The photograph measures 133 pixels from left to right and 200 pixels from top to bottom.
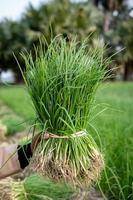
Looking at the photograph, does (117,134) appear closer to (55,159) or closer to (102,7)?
(55,159)

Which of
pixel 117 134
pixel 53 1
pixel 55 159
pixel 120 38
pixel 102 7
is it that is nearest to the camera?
pixel 55 159

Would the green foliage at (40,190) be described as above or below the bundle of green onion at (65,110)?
below

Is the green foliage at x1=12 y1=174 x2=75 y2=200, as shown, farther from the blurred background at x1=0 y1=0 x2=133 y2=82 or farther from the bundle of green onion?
the blurred background at x1=0 y1=0 x2=133 y2=82

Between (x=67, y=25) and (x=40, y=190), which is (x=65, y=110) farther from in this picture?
(x=67, y=25)

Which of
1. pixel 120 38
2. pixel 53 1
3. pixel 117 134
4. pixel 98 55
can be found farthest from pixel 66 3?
pixel 98 55

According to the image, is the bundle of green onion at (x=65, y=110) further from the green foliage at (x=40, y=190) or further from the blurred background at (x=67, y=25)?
the blurred background at (x=67, y=25)

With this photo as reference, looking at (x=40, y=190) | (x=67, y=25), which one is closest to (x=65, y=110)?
(x=40, y=190)

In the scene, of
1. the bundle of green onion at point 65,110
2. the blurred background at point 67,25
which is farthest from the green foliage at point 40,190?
the blurred background at point 67,25
